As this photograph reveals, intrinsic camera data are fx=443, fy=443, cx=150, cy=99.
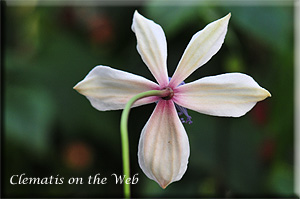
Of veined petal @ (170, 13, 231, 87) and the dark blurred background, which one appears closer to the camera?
veined petal @ (170, 13, 231, 87)

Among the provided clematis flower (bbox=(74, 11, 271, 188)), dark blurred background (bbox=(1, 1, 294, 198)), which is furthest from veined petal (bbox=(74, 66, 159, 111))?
dark blurred background (bbox=(1, 1, 294, 198))

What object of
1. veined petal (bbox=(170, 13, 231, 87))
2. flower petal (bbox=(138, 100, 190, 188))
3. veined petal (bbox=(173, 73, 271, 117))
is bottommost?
flower petal (bbox=(138, 100, 190, 188))

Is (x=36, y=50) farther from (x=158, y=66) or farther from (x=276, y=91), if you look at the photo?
(x=158, y=66)

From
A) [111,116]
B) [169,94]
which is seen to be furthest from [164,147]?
[111,116]

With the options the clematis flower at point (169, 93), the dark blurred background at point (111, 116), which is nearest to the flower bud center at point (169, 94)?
the clematis flower at point (169, 93)

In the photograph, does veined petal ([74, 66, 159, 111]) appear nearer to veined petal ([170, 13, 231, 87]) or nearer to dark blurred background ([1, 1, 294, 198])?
veined petal ([170, 13, 231, 87])

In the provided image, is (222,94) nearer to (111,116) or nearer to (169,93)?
(169,93)

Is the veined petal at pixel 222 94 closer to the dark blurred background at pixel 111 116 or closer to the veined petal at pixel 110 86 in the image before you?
the veined petal at pixel 110 86
